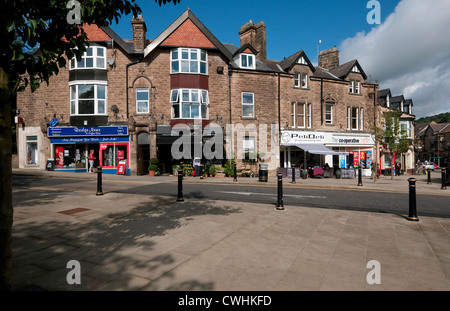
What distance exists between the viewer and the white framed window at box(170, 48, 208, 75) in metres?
20.1

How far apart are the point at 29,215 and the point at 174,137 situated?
13.4 m

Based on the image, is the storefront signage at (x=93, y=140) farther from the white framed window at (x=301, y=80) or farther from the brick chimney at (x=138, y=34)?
the white framed window at (x=301, y=80)

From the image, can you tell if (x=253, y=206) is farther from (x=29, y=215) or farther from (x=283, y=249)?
(x=29, y=215)

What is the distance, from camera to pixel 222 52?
2111 cm

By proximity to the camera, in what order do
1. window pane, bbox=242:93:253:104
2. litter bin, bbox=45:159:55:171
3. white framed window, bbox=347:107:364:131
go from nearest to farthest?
1. litter bin, bbox=45:159:55:171
2. window pane, bbox=242:93:253:104
3. white framed window, bbox=347:107:364:131

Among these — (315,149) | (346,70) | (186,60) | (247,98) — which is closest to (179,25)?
(186,60)

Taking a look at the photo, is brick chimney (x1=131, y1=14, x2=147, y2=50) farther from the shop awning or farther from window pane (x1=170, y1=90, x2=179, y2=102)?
the shop awning

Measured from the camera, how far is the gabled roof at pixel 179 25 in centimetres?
1962

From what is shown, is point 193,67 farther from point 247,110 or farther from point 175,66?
point 247,110

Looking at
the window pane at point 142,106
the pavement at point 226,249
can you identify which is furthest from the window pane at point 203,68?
the pavement at point 226,249

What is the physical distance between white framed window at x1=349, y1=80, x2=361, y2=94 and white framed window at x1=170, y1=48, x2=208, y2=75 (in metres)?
16.5

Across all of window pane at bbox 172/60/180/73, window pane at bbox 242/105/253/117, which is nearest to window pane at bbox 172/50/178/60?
window pane at bbox 172/60/180/73

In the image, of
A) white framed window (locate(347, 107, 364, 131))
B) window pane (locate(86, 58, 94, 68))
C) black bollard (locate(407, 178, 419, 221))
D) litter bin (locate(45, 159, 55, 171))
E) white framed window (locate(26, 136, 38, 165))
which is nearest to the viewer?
black bollard (locate(407, 178, 419, 221))
